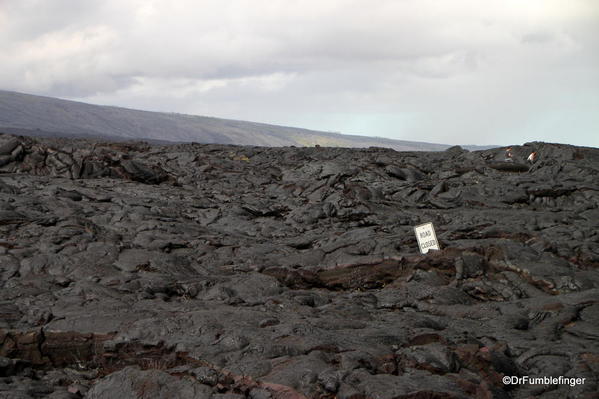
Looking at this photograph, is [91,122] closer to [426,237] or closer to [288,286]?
[288,286]

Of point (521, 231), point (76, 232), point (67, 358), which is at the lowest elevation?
point (67, 358)

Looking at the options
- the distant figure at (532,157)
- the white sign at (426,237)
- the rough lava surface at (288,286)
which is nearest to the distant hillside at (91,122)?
the distant figure at (532,157)

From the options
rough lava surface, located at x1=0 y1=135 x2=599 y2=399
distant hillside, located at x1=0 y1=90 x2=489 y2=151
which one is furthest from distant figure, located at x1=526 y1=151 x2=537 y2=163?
distant hillside, located at x1=0 y1=90 x2=489 y2=151

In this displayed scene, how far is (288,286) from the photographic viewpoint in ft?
39.5

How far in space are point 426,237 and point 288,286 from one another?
363 cm

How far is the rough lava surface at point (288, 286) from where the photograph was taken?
710 centimetres

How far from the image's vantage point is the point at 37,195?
56.1 ft

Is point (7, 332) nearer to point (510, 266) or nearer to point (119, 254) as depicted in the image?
point (119, 254)

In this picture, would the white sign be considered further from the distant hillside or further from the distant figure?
the distant hillside

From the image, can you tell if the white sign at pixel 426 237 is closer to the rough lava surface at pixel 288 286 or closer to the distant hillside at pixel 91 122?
the rough lava surface at pixel 288 286

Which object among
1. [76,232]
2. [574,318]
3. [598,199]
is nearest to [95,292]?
[76,232]

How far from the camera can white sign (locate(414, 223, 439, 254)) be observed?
1304 centimetres

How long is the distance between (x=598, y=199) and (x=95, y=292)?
Result: 1782 cm

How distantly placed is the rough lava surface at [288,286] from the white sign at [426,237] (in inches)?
11.3
